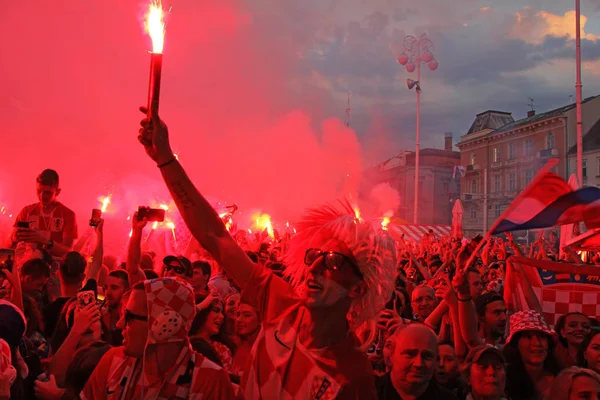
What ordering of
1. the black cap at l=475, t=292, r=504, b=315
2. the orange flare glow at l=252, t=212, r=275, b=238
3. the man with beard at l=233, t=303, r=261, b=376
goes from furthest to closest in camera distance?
the orange flare glow at l=252, t=212, r=275, b=238, the black cap at l=475, t=292, r=504, b=315, the man with beard at l=233, t=303, r=261, b=376

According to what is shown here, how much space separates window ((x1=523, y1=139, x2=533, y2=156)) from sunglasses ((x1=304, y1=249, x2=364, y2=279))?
5037 centimetres

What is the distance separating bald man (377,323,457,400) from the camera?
9.73 feet

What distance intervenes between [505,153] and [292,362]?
5365cm

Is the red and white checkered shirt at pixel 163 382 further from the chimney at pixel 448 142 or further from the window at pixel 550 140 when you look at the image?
the chimney at pixel 448 142

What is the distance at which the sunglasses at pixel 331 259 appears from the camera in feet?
8.46

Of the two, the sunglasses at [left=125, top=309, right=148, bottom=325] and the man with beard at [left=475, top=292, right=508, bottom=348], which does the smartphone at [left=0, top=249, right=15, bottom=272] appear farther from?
the man with beard at [left=475, top=292, right=508, bottom=348]

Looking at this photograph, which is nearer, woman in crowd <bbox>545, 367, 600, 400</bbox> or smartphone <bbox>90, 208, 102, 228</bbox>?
woman in crowd <bbox>545, 367, 600, 400</bbox>

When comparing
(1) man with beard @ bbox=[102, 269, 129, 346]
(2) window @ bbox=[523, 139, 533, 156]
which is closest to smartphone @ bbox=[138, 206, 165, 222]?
(1) man with beard @ bbox=[102, 269, 129, 346]

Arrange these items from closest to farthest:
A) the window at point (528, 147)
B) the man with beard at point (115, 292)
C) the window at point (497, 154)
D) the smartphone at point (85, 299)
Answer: the smartphone at point (85, 299)
the man with beard at point (115, 292)
the window at point (528, 147)
the window at point (497, 154)

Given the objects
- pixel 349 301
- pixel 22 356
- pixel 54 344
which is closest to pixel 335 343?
pixel 349 301

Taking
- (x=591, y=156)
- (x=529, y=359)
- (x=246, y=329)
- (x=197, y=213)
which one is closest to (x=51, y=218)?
(x=246, y=329)

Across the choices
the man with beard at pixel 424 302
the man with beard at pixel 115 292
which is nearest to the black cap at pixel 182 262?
the man with beard at pixel 115 292

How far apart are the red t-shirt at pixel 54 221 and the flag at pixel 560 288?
16.7 feet

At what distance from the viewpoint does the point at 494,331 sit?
15.8 feet
